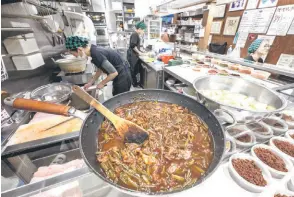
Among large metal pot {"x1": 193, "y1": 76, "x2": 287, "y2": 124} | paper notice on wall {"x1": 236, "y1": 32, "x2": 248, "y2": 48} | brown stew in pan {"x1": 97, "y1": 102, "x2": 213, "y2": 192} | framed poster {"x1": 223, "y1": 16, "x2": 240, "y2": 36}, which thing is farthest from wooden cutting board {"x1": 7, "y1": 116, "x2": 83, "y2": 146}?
framed poster {"x1": 223, "y1": 16, "x2": 240, "y2": 36}

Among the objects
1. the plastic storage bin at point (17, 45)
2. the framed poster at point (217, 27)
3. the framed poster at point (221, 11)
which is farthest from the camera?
the framed poster at point (217, 27)

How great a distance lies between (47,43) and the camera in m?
2.76

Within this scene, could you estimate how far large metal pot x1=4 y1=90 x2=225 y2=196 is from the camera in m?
0.72

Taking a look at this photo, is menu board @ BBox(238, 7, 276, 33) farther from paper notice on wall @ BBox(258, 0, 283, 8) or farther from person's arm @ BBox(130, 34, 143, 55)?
person's arm @ BBox(130, 34, 143, 55)

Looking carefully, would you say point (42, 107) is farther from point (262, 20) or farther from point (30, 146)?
point (262, 20)

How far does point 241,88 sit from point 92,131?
1.68 metres

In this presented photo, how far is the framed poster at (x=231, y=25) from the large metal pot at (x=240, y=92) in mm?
5526

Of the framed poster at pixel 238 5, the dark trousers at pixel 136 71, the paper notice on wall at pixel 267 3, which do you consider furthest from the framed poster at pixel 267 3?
the dark trousers at pixel 136 71

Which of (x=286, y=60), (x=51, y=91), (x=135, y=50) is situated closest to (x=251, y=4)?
(x=286, y=60)

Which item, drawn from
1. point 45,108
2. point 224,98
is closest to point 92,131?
point 45,108

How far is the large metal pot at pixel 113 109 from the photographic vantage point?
2.37ft

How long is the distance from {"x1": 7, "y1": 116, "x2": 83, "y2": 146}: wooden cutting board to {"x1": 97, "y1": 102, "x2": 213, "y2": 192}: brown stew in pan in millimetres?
687

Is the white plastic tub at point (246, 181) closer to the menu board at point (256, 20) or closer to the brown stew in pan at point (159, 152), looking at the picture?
the brown stew in pan at point (159, 152)

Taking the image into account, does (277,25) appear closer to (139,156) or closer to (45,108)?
(139,156)
